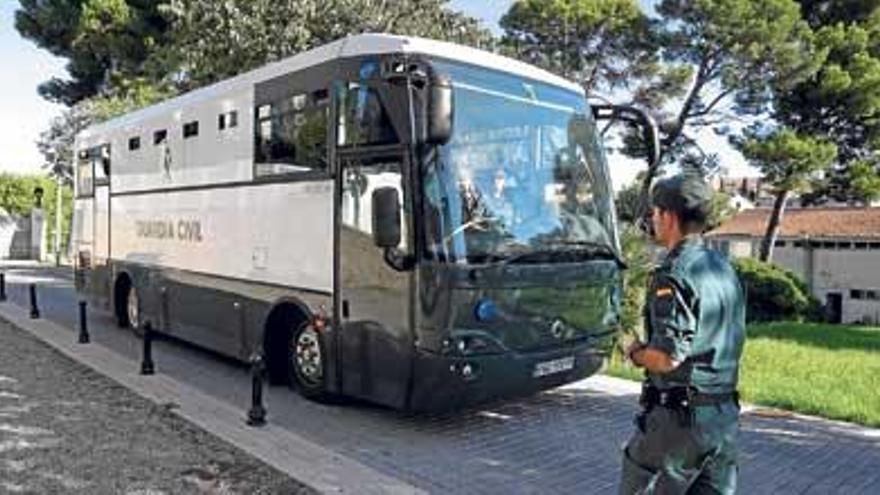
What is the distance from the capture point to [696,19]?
25172mm

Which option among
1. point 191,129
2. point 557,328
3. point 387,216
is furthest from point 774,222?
point 387,216

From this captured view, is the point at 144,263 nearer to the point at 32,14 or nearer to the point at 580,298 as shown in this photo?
the point at 580,298

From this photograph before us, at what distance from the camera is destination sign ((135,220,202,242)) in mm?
10148

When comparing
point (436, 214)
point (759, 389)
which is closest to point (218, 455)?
point (436, 214)

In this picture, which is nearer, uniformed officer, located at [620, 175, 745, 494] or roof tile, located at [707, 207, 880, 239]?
uniformed officer, located at [620, 175, 745, 494]

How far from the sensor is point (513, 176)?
22.5 ft

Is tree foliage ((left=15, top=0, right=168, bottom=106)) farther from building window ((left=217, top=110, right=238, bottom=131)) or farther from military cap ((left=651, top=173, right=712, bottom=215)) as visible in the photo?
military cap ((left=651, top=173, right=712, bottom=215))

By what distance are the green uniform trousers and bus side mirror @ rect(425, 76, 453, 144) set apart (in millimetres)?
3298

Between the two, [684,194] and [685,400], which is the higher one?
[684,194]

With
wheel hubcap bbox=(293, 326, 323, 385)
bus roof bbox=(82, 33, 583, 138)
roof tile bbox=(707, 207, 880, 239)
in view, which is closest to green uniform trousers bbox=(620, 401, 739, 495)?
→ bus roof bbox=(82, 33, 583, 138)

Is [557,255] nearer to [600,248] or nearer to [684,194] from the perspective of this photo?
[600,248]

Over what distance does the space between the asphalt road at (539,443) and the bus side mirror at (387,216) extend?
64.9 inches

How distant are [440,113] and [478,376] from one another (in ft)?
6.48

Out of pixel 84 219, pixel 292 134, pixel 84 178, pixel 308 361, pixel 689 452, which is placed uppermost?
pixel 292 134
